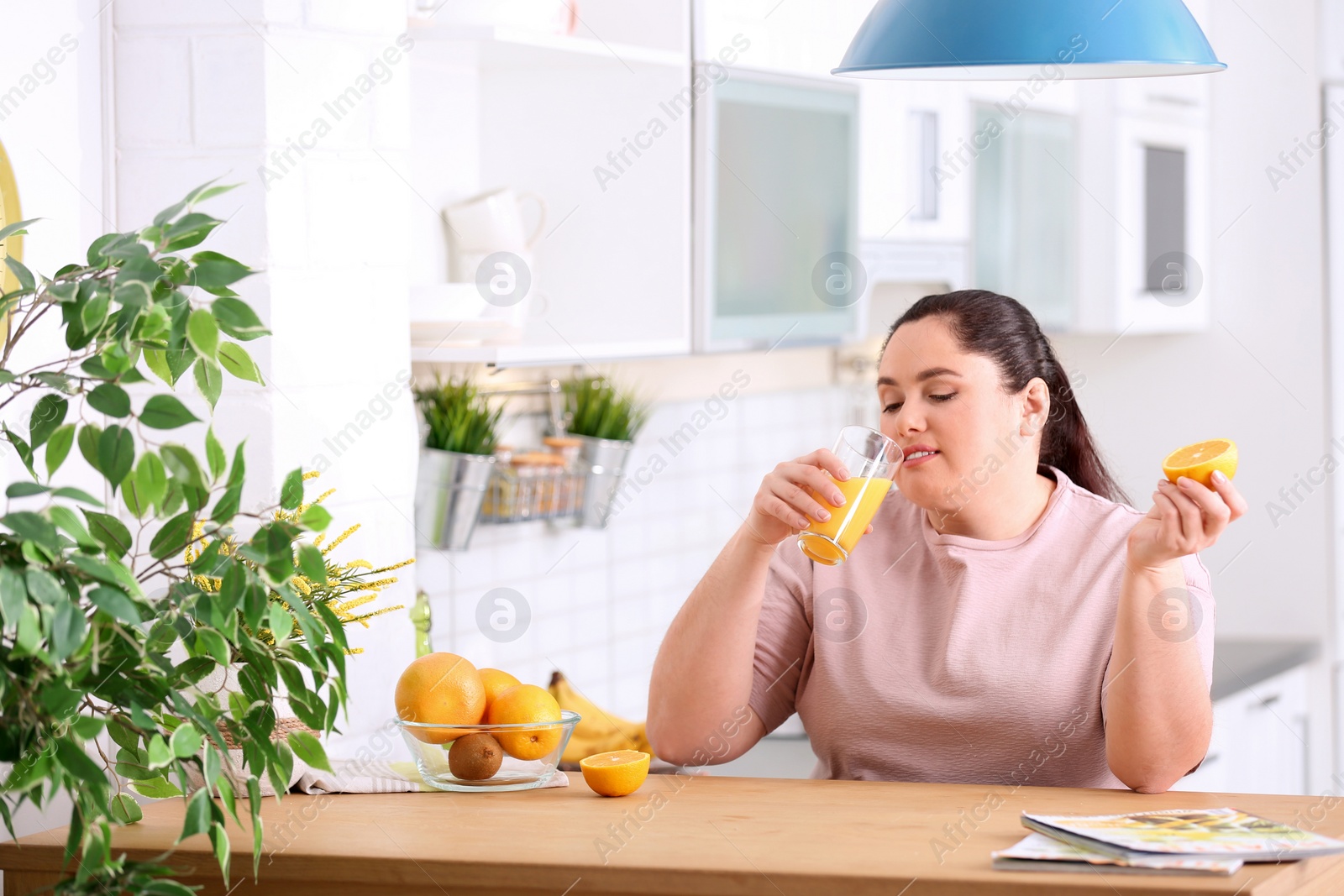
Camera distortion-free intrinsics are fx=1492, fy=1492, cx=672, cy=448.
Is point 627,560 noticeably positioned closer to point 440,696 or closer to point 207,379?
point 440,696

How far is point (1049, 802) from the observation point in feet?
4.61

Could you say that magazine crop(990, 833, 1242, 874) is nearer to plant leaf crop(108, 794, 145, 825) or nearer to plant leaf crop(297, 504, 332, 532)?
plant leaf crop(297, 504, 332, 532)

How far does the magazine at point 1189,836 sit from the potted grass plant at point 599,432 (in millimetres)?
1518

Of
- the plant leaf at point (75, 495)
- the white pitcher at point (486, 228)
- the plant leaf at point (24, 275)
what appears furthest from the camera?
the white pitcher at point (486, 228)

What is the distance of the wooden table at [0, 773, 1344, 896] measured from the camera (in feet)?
3.81

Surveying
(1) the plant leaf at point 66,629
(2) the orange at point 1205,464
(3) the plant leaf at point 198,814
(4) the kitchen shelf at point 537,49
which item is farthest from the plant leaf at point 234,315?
(4) the kitchen shelf at point 537,49

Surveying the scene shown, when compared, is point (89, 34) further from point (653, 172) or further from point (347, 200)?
point (653, 172)

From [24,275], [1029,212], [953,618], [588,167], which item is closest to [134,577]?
[24,275]

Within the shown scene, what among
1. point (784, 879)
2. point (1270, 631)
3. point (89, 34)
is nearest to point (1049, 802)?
point (784, 879)

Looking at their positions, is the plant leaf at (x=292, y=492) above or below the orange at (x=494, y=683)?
above

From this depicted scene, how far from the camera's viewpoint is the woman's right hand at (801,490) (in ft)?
4.88

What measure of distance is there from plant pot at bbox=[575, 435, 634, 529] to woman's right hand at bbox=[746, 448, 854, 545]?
121cm

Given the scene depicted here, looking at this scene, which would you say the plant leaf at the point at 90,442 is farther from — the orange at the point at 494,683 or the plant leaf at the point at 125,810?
the orange at the point at 494,683

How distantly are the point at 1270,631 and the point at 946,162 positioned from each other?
1.51m
